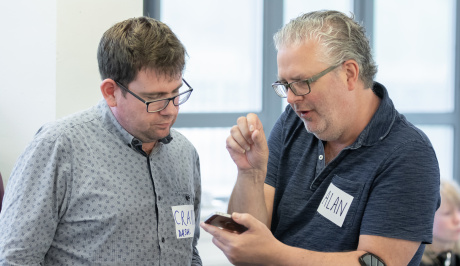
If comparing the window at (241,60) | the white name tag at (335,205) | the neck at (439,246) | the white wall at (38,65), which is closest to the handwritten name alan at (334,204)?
the white name tag at (335,205)

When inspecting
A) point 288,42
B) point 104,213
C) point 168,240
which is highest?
point 288,42

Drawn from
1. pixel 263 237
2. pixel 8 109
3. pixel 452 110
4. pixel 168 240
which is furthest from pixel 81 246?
pixel 452 110

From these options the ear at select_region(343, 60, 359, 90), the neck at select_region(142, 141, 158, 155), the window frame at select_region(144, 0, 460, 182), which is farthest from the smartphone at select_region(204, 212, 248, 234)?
Result: the window frame at select_region(144, 0, 460, 182)

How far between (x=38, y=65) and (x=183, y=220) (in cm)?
141

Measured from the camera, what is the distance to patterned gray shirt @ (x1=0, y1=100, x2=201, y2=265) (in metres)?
1.44

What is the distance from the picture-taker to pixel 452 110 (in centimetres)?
460

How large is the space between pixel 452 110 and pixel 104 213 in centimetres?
380

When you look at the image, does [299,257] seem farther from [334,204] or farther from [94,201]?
[94,201]

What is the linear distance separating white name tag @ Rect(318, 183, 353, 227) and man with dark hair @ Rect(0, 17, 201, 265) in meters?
0.42

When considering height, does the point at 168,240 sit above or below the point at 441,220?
above

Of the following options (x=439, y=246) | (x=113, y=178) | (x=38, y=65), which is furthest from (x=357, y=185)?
(x=38, y=65)

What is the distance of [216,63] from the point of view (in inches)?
149

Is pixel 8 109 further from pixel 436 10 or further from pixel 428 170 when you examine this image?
pixel 436 10

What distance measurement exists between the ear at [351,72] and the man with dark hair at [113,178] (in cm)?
51
